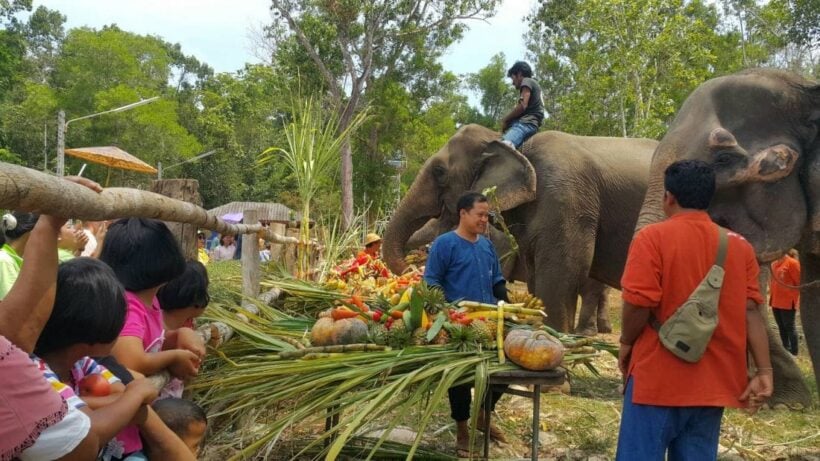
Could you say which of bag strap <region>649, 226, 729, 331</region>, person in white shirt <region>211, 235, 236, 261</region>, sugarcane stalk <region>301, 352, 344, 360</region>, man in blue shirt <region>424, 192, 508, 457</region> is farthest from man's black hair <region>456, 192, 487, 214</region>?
person in white shirt <region>211, 235, 236, 261</region>

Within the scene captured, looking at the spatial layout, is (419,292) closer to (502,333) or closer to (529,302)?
(502,333)

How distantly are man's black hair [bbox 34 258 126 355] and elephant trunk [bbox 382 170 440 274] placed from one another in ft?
20.7

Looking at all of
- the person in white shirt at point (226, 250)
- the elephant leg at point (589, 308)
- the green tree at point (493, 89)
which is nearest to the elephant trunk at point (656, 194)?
the elephant leg at point (589, 308)

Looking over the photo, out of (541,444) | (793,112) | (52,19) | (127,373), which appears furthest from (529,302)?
(52,19)

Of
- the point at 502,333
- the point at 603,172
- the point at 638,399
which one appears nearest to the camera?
the point at 638,399

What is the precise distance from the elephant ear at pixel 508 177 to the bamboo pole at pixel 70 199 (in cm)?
508

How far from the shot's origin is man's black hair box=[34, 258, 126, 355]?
2123 mm

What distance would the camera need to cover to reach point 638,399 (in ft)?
11.1

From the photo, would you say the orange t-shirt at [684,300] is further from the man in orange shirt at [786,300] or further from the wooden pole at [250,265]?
the man in orange shirt at [786,300]

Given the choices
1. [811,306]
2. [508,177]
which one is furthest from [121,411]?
[508,177]

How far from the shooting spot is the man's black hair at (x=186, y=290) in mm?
3277

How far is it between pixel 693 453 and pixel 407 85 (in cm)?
2589

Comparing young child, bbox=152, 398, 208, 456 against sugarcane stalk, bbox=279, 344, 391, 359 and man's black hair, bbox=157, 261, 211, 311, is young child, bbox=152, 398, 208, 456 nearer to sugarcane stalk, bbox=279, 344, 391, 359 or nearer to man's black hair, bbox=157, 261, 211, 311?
man's black hair, bbox=157, 261, 211, 311

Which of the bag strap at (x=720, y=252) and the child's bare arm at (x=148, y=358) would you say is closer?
the child's bare arm at (x=148, y=358)
